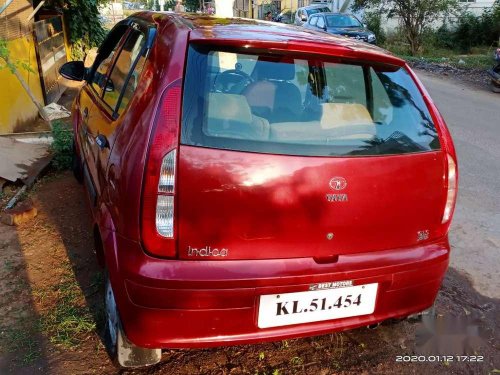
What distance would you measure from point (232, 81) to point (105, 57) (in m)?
1.84

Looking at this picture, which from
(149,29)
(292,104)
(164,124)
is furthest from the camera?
(149,29)

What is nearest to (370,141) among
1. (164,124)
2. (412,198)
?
(412,198)

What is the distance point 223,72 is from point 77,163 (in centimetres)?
258

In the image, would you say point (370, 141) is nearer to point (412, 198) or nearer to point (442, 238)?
point (412, 198)

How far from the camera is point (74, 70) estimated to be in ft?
13.1

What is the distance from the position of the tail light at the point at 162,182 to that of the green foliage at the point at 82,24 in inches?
378

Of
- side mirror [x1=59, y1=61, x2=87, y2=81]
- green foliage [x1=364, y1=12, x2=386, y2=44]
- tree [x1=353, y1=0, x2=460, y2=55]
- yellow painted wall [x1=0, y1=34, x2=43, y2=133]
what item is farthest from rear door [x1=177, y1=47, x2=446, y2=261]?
green foliage [x1=364, y1=12, x2=386, y2=44]

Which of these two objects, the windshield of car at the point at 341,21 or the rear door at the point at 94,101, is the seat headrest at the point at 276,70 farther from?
the windshield of car at the point at 341,21

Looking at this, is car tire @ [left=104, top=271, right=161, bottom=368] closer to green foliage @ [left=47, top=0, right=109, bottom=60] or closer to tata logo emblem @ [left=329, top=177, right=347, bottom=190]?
tata logo emblem @ [left=329, top=177, right=347, bottom=190]

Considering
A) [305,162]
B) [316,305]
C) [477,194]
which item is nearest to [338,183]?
[305,162]

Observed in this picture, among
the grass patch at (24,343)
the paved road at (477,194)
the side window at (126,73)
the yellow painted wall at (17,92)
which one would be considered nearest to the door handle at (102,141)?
the side window at (126,73)

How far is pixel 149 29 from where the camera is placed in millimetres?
2584

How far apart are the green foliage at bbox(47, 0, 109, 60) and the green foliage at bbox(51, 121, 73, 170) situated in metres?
6.21

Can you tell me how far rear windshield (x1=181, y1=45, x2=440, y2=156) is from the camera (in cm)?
192
